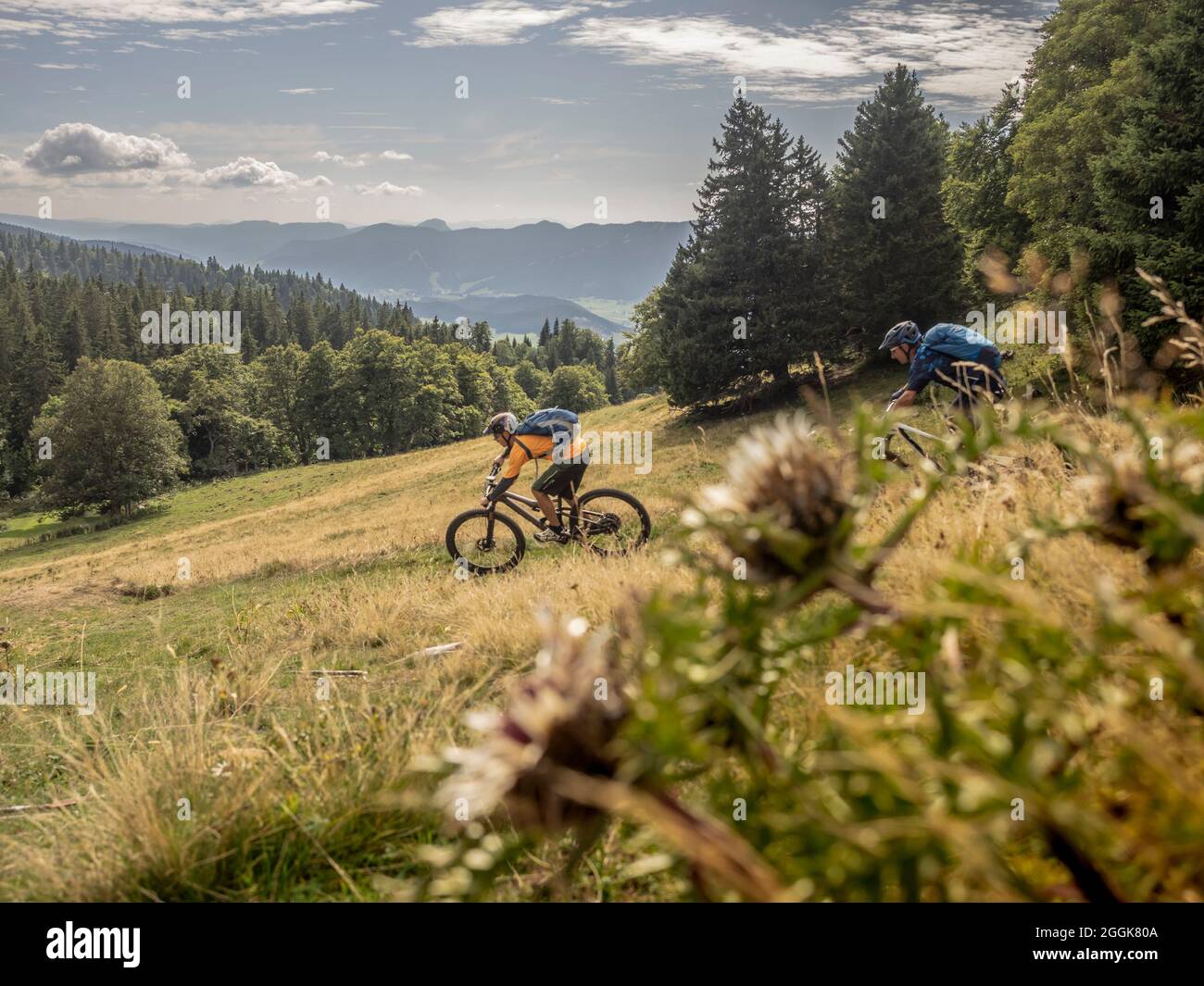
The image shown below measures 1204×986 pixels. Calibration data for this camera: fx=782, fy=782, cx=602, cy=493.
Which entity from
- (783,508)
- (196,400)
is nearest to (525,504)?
(783,508)

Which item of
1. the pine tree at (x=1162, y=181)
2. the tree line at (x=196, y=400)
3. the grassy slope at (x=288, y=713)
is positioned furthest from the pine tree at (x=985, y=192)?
the tree line at (x=196, y=400)

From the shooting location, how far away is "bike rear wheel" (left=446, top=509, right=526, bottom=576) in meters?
11.9

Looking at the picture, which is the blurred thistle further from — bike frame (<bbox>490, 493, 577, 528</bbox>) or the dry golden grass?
bike frame (<bbox>490, 493, 577, 528</bbox>)

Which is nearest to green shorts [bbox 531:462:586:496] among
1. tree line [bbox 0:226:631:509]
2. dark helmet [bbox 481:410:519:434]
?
dark helmet [bbox 481:410:519:434]

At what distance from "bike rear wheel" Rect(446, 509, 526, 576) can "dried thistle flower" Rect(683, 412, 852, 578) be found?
34.6ft

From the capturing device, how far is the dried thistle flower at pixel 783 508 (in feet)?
3.97

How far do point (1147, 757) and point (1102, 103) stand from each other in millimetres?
29612

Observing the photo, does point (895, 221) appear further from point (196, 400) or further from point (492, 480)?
point (196, 400)

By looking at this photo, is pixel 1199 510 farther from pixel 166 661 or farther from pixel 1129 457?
pixel 166 661

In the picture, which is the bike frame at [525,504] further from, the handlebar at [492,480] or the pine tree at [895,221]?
the pine tree at [895,221]

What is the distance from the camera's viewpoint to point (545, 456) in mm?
11438

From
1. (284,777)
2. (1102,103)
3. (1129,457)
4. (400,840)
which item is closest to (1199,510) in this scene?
(1129,457)

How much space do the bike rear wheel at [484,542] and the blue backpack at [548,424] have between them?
156cm

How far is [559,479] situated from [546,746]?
1048cm
